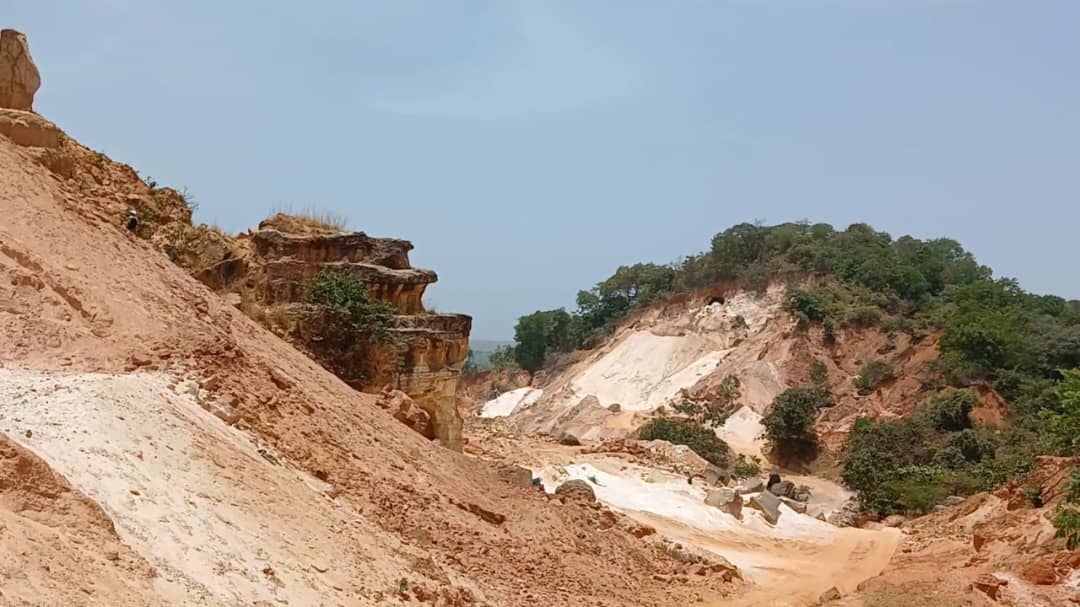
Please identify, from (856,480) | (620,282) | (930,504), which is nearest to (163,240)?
(930,504)

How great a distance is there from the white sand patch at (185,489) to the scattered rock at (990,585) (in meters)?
7.76

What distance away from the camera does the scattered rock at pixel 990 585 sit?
11914mm

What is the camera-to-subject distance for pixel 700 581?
Result: 1262cm

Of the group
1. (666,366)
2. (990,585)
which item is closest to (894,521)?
(990,585)

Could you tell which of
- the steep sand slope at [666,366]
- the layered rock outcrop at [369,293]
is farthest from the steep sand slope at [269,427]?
the steep sand slope at [666,366]

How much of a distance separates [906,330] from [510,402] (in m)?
17.8

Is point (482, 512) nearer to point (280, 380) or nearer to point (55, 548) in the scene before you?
point (280, 380)

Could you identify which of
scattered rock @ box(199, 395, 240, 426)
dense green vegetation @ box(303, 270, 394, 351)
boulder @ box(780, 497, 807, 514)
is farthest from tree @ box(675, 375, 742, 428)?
scattered rock @ box(199, 395, 240, 426)

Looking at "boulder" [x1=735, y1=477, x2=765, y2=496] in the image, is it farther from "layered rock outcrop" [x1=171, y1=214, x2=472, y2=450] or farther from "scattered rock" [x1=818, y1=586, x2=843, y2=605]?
"layered rock outcrop" [x1=171, y1=214, x2=472, y2=450]

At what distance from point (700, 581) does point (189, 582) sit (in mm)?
8198

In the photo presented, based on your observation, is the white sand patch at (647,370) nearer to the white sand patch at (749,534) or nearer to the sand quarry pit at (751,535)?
the sand quarry pit at (751,535)

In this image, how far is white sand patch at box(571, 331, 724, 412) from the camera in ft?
140

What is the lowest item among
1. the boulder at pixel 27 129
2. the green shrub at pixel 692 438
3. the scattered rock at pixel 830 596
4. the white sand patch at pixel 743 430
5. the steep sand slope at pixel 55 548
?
the steep sand slope at pixel 55 548

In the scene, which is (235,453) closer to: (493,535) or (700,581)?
(493,535)
